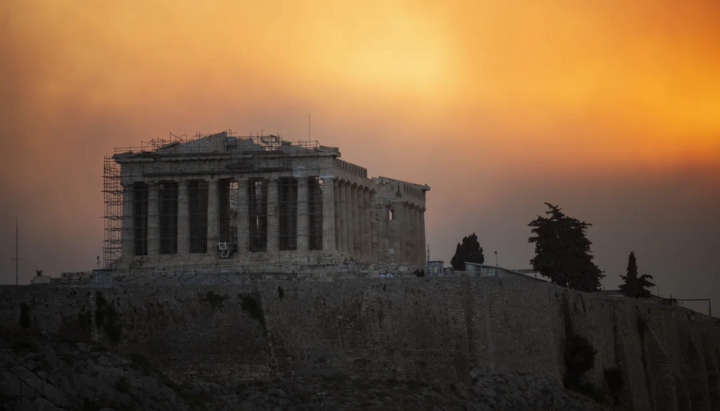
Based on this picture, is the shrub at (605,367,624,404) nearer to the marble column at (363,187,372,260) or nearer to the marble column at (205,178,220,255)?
the marble column at (363,187,372,260)

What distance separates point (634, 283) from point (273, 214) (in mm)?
34201

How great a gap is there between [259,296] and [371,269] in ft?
40.5

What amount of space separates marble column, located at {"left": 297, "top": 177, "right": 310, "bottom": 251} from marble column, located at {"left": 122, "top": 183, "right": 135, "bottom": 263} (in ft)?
32.6

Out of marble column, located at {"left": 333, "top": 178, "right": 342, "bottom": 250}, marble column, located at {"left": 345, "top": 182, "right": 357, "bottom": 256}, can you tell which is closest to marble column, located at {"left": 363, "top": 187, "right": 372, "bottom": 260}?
marble column, located at {"left": 345, "top": 182, "right": 357, "bottom": 256}

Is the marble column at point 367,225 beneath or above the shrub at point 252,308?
above

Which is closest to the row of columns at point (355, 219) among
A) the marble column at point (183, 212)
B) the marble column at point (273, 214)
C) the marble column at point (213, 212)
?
the marble column at point (273, 214)

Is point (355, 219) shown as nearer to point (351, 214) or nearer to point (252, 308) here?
point (351, 214)

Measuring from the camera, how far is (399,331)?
93562 millimetres

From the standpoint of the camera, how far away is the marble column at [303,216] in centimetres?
10944

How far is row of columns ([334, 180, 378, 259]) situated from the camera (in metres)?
112

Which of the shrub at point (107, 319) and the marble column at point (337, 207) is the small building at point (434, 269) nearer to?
the marble column at point (337, 207)

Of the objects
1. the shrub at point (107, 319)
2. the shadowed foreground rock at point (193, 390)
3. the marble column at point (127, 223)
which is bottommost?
the shadowed foreground rock at point (193, 390)

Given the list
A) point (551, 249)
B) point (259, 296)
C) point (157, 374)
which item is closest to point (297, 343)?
point (259, 296)

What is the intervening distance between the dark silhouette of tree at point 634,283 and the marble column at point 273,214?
3285 cm
